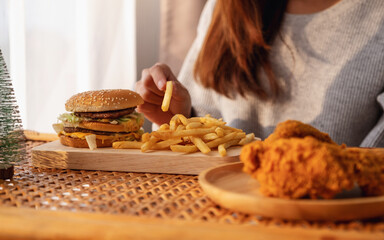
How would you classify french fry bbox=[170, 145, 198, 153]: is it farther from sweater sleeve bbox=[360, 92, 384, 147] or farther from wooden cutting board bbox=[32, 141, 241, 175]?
sweater sleeve bbox=[360, 92, 384, 147]

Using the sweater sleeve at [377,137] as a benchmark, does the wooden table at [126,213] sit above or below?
above

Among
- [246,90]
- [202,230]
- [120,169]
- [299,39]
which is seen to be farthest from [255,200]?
[299,39]

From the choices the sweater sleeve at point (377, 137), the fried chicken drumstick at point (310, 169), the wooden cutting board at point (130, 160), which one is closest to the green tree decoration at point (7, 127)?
the wooden cutting board at point (130, 160)

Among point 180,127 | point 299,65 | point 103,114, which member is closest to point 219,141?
point 180,127

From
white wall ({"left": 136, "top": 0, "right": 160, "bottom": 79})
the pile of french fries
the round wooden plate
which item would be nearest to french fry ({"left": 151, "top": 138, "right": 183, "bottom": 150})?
the pile of french fries

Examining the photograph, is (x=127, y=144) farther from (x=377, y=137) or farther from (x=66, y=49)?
(x=66, y=49)

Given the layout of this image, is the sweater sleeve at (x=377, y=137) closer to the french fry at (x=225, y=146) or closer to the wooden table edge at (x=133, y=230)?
the french fry at (x=225, y=146)

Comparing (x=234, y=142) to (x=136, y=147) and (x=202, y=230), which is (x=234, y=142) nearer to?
(x=136, y=147)
